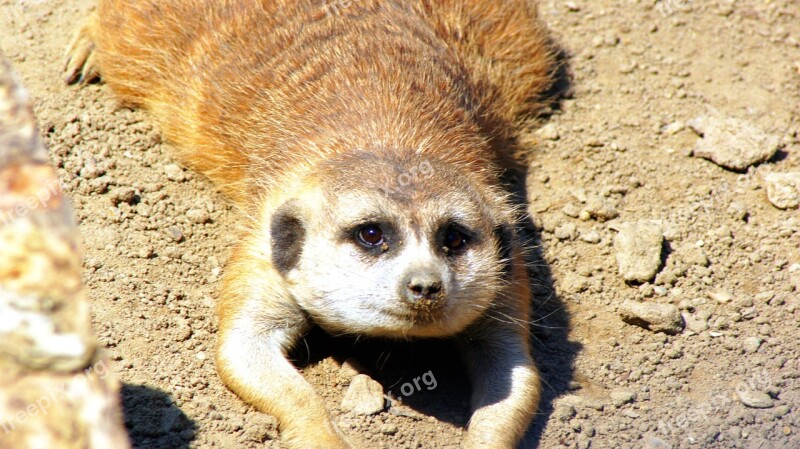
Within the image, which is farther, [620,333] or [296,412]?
[620,333]

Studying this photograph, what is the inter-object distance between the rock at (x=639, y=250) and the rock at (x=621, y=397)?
0.87 meters

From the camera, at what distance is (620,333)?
482cm

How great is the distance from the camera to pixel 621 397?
4387 mm

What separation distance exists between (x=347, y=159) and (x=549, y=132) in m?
2.17

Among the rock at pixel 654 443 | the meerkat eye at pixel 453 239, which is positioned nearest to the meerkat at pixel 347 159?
the meerkat eye at pixel 453 239

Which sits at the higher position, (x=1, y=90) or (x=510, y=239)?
(x=1, y=90)

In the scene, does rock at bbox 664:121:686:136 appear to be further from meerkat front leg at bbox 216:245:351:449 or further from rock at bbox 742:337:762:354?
meerkat front leg at bbox 216:245:351:449

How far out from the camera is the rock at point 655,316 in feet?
15.6

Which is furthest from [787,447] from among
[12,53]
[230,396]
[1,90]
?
[12,53]

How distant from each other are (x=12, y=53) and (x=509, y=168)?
11.4ft

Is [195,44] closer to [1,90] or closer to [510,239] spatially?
[510,239]

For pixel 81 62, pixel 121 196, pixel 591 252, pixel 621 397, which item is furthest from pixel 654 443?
pixel 81 62

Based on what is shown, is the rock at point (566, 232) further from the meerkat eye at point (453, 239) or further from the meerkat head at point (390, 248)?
the meerkat eye at point (453, 239)

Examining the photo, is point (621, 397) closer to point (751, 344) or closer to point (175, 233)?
A: point (751, 344)
